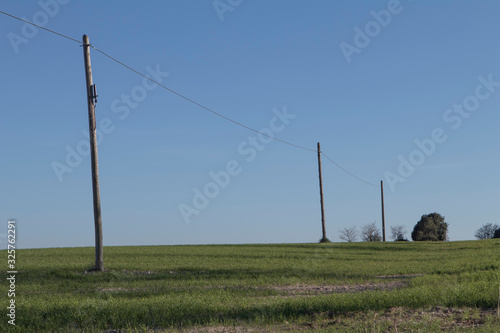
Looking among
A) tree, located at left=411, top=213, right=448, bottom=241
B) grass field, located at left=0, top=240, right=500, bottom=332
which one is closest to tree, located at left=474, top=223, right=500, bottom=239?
tree, located at left=411, top=213, right=448, bottom=241

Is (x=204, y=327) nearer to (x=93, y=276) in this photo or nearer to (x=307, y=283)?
(x=307, y=283)

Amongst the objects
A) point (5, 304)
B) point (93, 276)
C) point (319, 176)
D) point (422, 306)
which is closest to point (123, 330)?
point (5, 304)

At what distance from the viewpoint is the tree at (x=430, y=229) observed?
6919cm

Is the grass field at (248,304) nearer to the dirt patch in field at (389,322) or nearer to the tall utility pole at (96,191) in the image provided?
the dirt patch in field at (389,322)

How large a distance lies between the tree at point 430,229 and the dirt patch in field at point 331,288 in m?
56.4

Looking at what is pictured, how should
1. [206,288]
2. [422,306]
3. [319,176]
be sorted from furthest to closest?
1. [319,176]
2. [206,288]
3. [422,306]

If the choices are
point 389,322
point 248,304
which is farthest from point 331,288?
point 389,322

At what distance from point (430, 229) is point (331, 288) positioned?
58.8 meters

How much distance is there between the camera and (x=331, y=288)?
1530 centimetres

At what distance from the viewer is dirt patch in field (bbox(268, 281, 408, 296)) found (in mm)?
14250

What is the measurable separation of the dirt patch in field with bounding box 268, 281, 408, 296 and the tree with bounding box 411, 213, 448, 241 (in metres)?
56.4

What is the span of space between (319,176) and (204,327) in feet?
114

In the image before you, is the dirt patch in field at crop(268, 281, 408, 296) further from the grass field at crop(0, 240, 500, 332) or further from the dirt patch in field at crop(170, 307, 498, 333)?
the dirt patch in field at crop(170, 307, 498, 333)

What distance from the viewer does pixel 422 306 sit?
10.5 metres
